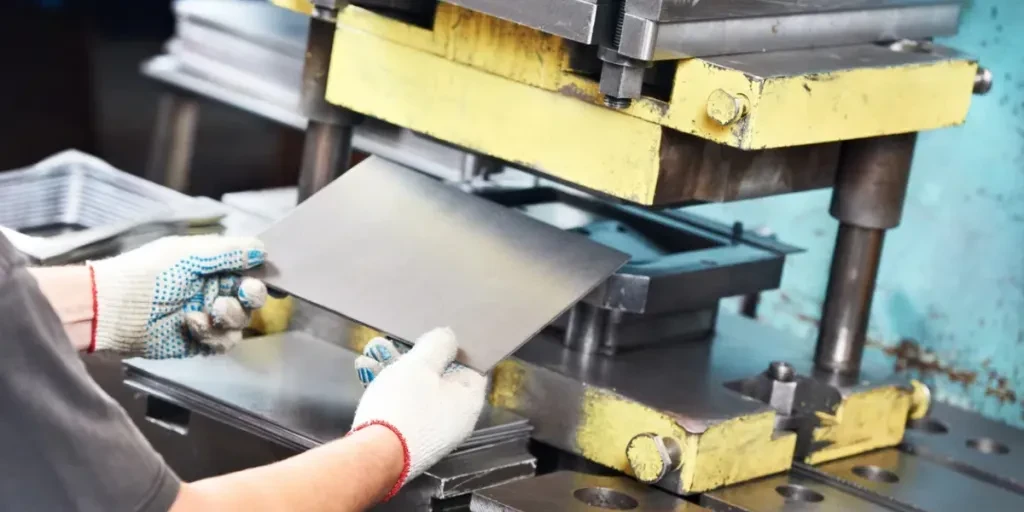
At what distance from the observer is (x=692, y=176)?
1.45 meters

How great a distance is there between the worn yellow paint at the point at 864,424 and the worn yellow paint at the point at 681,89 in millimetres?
313

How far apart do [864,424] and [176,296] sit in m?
0.79

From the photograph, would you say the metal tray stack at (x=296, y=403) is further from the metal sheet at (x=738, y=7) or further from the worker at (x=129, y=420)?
the metal sheet at (x=738, y=7)

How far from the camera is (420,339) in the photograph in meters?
1.36

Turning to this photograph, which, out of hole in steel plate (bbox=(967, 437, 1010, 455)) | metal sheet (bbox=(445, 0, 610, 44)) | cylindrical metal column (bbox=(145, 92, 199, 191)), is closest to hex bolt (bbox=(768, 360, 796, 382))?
hole in steel plate (bbox=(967, 437, 1010, 455))

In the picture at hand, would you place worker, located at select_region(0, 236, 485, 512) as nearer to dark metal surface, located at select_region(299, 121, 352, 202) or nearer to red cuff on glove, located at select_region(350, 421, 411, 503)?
red cuff on glove, located at select_region(350, 421, 411, 503)

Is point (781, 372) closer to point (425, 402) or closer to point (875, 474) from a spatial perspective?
point (875, 474)

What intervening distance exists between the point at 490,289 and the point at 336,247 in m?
0.19

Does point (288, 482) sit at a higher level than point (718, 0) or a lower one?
lower

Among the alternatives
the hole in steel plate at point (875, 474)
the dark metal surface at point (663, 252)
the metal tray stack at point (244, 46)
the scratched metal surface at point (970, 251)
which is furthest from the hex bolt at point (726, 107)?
the metal tray stack at point (244, 46)

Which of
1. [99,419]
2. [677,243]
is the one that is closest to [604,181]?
[677,243]

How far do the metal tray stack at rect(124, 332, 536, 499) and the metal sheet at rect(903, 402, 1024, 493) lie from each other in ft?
1.73

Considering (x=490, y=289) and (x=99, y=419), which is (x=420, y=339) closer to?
(x=490, y=289)

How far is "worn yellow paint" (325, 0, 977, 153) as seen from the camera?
4.43 feet
